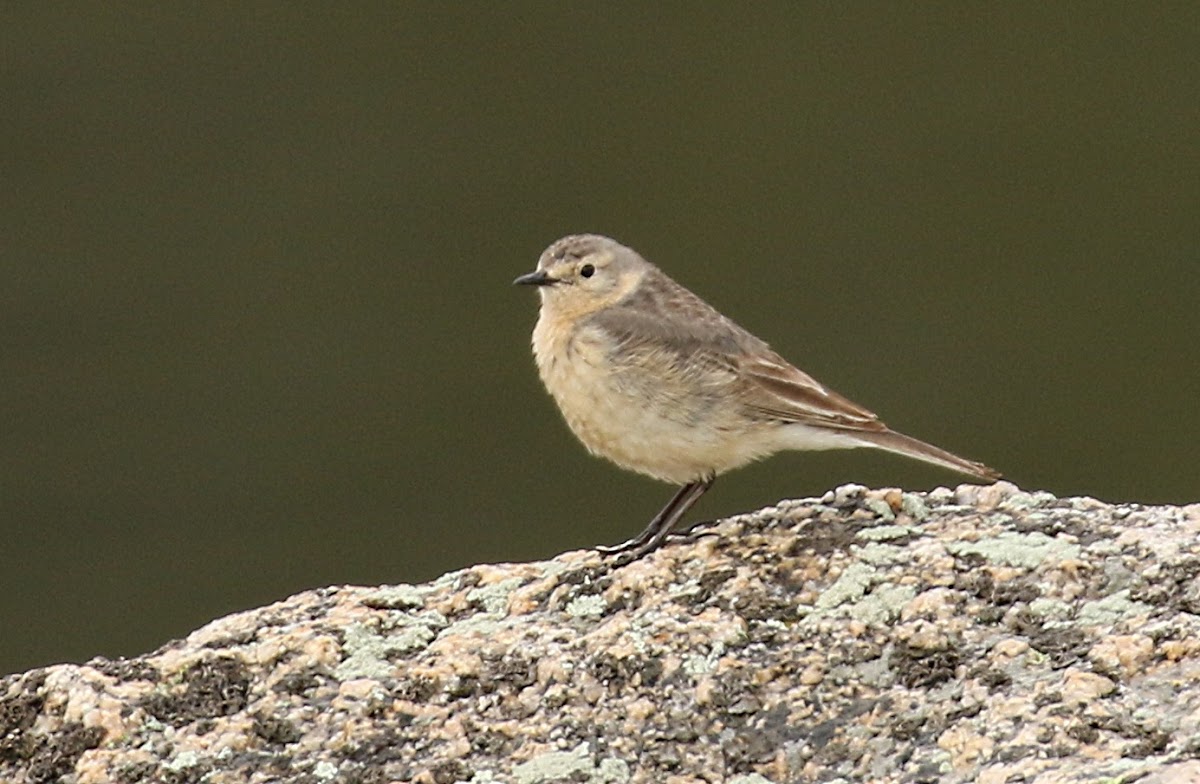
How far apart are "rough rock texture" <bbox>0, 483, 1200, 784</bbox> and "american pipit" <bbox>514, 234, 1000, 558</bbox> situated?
1.39 metres

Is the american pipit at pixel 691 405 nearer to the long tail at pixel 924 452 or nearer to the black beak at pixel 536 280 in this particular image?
the long tail at pixel 924 452

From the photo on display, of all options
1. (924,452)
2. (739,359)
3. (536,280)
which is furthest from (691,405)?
(536,280)

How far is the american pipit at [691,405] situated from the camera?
632 cm

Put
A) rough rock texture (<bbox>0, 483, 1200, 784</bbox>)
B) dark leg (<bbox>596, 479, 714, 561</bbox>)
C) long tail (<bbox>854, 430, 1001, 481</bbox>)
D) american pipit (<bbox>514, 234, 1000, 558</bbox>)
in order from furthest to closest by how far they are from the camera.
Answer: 1. american pipit (<bbox>514, 234, 1000, 558</bbox>)
2. long tail (<bbox>854, 430, 1001, 481</bbox>)
3. dark leg (<bbox>596, 479, 714, 561</bbox>)
4. rough rock texture (<bbox>0, 483, 1200, 784</bbox>)

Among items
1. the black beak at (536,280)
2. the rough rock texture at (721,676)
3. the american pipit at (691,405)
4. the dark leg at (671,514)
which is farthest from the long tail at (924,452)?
the black beak at (536,280)

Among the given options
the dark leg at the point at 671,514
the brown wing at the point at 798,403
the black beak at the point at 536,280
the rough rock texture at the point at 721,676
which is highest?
the black beak at the point at 536,280

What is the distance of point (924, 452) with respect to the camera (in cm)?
627

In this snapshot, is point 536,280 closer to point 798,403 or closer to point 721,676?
point 798,403

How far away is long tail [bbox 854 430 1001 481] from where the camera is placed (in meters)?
5.97

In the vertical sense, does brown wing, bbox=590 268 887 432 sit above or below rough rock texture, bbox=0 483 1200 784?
above

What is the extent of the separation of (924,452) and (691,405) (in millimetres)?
815

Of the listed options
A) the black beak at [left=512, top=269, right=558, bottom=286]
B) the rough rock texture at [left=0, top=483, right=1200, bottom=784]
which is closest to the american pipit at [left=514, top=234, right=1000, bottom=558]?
the black beak at [left=512, top=269, right=558, bottom=286]

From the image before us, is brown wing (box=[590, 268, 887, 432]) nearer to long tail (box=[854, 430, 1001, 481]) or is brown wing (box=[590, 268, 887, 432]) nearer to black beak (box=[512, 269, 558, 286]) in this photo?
long tail (box=[854, 430, 1001, 481])

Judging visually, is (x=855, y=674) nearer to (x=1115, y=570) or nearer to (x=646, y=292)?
(x=1115, y=570)
